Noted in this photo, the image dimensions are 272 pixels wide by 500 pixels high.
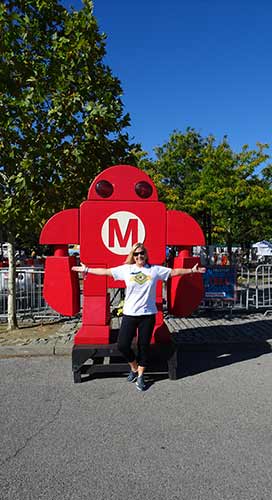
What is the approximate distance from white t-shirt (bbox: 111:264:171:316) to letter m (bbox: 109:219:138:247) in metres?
0.60

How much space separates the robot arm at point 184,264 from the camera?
204 inches

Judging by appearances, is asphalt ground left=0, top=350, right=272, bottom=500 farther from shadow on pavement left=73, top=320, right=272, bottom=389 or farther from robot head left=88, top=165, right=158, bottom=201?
robot head left=88, top=165, right=158, bottom=201

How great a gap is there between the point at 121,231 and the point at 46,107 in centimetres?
320

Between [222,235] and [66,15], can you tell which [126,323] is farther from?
[222,235]

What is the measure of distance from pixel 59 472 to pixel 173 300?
9.09ft

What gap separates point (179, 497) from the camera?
2559 mm

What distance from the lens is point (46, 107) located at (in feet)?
22.8

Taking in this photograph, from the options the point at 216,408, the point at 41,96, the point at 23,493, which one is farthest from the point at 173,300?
the point at 41,96

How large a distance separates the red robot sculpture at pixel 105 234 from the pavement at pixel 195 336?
53.8 inches

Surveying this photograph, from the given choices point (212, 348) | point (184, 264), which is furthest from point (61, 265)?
point (212, 348)

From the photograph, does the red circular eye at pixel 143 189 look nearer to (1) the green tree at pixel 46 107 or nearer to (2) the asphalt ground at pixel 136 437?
(1) the green tree at pixel 46 107

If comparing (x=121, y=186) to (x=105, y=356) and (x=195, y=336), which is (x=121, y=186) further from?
(x=195, y=336)

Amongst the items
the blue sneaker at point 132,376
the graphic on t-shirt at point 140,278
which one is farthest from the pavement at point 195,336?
the graphic on t-shirt at point 140,278

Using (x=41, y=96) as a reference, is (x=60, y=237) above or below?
below
